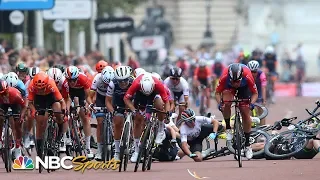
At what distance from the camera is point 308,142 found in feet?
75.8

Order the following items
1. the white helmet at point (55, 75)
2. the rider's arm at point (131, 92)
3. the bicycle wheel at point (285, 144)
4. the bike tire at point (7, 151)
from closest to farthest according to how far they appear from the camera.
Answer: the rider's arm at point (131, 92) → the bike tire at point (7, 151) → the white helmet at point (55, 75) → the bicycle wheel at point (285, 144)

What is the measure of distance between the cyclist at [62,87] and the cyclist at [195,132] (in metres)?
2.13

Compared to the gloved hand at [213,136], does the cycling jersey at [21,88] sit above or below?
above

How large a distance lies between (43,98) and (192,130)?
3.50 metres

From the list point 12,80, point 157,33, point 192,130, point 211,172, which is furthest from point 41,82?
point 157,33

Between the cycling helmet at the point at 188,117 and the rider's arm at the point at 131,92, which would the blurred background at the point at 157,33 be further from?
the rider's arm at the point at 131,92

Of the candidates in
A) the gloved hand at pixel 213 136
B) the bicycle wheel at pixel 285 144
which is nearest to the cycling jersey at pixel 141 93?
the gloved hand at pixel 213 136

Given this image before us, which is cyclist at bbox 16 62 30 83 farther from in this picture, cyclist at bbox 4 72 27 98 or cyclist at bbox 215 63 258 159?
cyclist at bbox 215 63 258 159

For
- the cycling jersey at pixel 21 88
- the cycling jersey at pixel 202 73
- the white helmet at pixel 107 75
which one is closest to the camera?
the white helmet at pixel 107 75

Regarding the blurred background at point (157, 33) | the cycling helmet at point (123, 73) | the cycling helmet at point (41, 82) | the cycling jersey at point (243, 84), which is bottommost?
the blurred background at point (157, 33)

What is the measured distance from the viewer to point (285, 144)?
2331 cm

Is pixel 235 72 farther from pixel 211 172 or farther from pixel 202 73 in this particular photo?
pixel 202 73

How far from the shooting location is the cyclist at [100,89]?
75.2ft

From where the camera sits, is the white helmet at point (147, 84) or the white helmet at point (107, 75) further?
the white helmet at point (107, 75)
